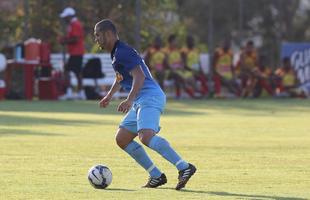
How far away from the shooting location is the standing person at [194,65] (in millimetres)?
33000

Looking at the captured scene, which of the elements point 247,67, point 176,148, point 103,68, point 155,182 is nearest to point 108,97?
point 155,182

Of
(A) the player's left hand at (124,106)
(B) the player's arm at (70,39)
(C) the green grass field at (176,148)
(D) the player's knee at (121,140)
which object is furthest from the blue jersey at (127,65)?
(B) the player's arm at (70,39)

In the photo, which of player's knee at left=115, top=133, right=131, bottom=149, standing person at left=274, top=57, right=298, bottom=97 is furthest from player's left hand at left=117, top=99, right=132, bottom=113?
standing person at left=274, top=57, right=298, bottom=97

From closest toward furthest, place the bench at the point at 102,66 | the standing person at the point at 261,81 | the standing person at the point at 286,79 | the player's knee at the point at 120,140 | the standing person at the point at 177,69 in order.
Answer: the player's knee at the point at 120,140, the bench at the point at 102,66, the standing person at the point at 177,69, the standing person at the point at 261,81, the standing person at the point at 286,79

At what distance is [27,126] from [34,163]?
22.0 ft

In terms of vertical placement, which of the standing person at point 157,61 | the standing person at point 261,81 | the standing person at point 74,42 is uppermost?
the standing person at point 74,42

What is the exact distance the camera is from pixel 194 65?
33250 millimetres

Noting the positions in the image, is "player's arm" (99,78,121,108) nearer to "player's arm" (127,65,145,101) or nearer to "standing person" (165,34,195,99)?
"player's arm" (127,65,145,101)

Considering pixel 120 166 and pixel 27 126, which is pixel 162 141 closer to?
pixel 120 166

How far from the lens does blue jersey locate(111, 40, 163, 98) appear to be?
1123cm

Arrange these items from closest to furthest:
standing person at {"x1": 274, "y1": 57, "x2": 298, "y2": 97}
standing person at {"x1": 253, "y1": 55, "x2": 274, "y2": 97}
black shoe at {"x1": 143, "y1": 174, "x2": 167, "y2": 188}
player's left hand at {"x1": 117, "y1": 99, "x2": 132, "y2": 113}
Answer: player's left hand at {"x1": 117, "y1": 99, "x2": 132, "y2": 113}
black shoe at {"x1": 143, "y1": 174, "x2": 167, "y2": 188}
standing person at {"x1": 253, "y1": 55, "x2": 274, "y2": 97}
standing person at {"x1": 274, "y1": 57, "x2": 298, "y2": 97}

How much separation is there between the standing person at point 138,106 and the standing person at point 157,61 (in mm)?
20790

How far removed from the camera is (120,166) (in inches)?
533

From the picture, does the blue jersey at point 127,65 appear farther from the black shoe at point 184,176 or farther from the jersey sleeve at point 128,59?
the black shoe at point 184,176
